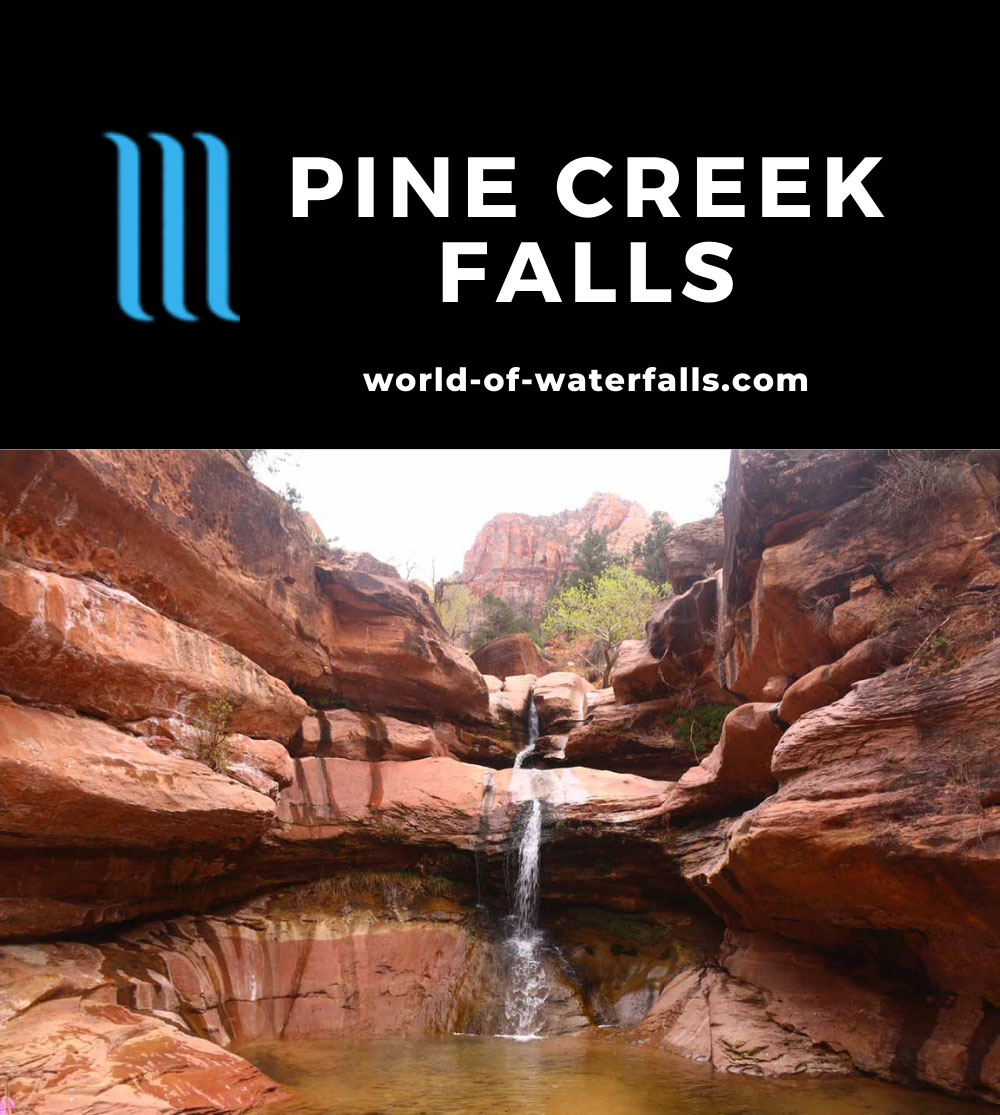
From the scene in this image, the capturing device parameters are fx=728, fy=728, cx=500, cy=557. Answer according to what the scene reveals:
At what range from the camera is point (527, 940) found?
15750mm

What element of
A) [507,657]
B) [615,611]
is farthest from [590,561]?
[507,657]

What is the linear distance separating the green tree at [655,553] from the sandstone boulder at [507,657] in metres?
11.8

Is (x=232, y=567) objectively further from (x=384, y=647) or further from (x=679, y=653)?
(x=679, y=653)

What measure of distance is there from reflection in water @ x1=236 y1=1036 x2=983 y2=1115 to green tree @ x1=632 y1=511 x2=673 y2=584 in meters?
31.8

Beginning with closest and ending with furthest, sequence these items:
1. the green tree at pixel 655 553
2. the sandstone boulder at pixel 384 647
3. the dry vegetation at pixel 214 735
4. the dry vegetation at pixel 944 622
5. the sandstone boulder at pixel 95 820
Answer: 1. the dry vegetation at pixel 944 622
2. the sandstone boulder at pixel 95 820
3. the dry vegetation at pixel 214 735
4. the sandstone boulder at pixel 384 647
5. the green tree at pixel 655 553

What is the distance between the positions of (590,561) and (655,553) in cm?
725

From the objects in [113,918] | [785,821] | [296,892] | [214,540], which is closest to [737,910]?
[785,821]

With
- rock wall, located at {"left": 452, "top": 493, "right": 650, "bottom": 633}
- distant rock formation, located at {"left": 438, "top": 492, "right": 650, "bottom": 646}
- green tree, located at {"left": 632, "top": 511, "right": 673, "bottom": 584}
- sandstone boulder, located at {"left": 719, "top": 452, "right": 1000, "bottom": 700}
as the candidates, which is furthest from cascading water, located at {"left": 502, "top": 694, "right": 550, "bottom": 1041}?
rock wall, located at {"left": 452, "top": 493, "right": 650, "bottom": 633}

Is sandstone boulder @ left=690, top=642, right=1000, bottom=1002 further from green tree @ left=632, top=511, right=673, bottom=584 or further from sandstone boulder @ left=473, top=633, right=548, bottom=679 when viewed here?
green tree @ left=632, top=511, right=673, bottom=584

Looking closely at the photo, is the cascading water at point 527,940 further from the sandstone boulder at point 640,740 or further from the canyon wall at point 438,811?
the sandstone boulder at point 640,740

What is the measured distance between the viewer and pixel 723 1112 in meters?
8.16

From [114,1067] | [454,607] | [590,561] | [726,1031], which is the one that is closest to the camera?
[114,1067]

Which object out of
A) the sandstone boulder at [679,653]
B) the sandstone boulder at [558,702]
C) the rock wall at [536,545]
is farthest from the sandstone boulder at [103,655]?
the rock wall at [536,545]

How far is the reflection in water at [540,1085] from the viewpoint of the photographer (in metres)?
8.21
